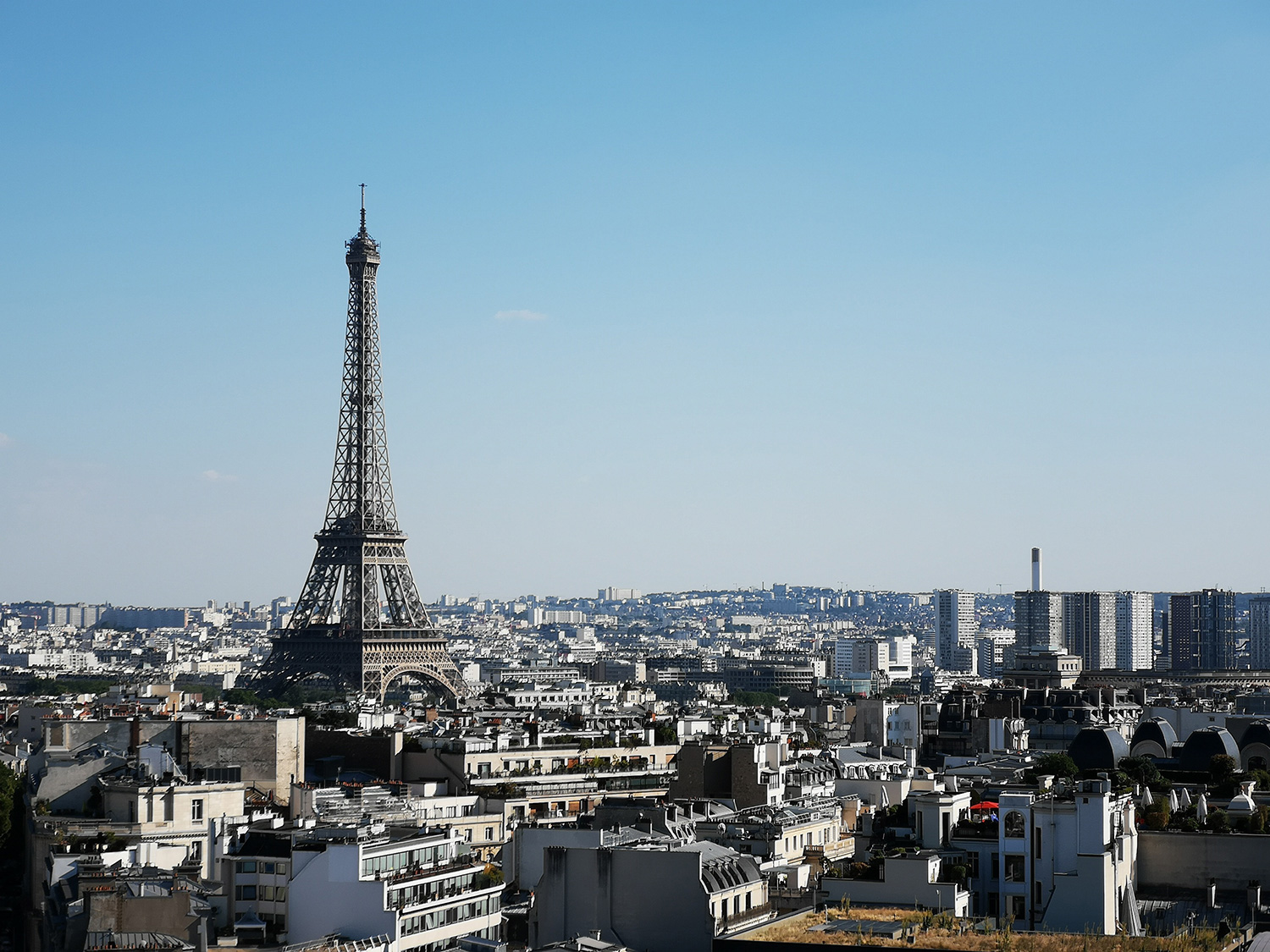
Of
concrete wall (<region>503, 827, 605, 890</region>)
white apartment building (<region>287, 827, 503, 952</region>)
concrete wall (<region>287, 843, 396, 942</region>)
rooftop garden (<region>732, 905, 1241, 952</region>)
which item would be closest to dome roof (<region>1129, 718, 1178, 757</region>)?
concrete wall (<region>503, 827, 605, 890</region>)

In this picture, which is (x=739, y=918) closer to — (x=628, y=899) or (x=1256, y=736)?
(x=628, y=899)

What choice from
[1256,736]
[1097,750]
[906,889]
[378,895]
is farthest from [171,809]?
[1256,736]

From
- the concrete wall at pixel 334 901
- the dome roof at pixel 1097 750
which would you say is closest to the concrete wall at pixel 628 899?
the concrete wall at pixel 334 901

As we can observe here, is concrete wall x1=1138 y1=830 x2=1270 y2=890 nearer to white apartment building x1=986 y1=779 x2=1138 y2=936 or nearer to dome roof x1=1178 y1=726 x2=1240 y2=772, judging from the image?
white apartment building x1=986 y1=779 x2=1138 y2=936

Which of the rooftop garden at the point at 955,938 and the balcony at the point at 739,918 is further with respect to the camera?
the balcony at the point at 739,918

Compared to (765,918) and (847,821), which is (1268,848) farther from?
(847,821)

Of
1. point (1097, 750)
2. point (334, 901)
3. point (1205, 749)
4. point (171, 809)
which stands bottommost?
point (334, 901)

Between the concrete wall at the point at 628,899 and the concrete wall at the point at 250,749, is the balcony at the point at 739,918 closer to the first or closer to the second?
the concrete wall at the point at 628,899
